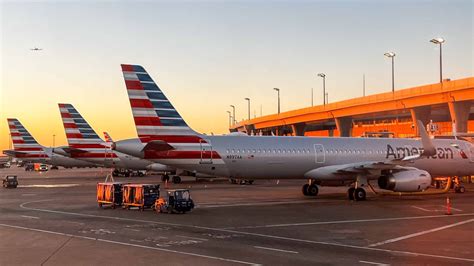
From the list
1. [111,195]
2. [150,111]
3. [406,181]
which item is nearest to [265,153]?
[150,111]

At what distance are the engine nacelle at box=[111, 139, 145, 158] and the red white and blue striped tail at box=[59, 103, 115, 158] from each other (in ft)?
101

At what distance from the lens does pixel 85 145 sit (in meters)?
58.4

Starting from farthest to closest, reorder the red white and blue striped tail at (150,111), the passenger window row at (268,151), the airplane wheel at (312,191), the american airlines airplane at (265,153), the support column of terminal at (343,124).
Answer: the support column of terminal at (343,124)
the airplane wheel at (312,191)
the passenger window row at (268,151)
the american airlines airplane at (265,153)
the red white and blue striped tail at (150,111)

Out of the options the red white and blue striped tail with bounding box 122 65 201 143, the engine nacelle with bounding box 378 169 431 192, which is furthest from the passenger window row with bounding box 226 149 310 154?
the engine nacelle with bounding box 378 169 431 192

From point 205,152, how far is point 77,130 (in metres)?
34.0

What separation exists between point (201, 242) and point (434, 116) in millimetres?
83202

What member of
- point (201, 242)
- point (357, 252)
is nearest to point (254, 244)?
point (201, 242)

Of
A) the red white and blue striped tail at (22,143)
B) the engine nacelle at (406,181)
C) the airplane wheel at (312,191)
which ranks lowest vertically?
the airplane wheel at (312,191)

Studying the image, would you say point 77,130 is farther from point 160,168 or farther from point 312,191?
point 312,191

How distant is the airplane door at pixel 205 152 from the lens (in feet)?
94.4

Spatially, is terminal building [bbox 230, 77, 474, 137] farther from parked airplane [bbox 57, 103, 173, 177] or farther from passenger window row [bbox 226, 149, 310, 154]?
parked airplane [bbox 57, 103, 173, 177]

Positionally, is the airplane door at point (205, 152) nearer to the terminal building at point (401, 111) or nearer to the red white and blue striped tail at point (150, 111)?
the red white and blue striped tail at point (150, 111)

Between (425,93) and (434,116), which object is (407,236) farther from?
(434,116)

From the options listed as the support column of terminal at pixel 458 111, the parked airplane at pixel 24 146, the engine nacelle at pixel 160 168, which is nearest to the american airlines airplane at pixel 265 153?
the engine nacelle at pixel 160 168
